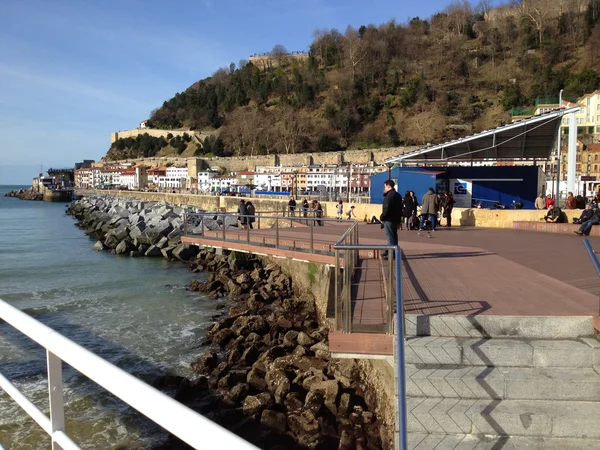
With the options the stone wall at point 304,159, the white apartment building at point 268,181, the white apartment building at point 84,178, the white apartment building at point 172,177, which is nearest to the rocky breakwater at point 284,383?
the stone wall at point 304,159

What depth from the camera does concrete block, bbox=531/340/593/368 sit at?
15.1 ft

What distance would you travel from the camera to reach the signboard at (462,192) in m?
22.9

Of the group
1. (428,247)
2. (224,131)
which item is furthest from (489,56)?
(428,247)

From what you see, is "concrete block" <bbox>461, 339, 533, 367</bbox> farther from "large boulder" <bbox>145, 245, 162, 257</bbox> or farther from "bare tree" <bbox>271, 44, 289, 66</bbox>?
"bare tree" <bbox>271, 44, 289, 66</bbox>

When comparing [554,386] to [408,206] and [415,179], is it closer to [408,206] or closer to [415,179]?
[408,206]

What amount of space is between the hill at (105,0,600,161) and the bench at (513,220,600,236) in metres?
62.0

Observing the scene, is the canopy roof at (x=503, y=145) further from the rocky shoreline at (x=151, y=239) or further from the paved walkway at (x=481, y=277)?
the rocky shoreline at (x=151, y=239)

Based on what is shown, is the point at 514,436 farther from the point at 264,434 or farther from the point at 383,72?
the point at 383,72

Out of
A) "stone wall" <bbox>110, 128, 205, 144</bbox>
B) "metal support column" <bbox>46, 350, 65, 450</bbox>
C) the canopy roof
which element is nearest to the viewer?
"metal support column" <bbox>46, 350, 65, 450</bbox>

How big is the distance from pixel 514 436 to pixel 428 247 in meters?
7.65

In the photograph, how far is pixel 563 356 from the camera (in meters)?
4.64

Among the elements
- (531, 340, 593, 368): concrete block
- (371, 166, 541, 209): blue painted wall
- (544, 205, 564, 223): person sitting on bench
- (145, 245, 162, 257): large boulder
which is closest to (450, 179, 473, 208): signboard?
(371, 166, 541, 209): blue painted wall

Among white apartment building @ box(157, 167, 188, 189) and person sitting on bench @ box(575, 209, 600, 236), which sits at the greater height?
white apartment building @ box(157, 167, 188, 189)

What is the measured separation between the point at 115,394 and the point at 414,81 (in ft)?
324
